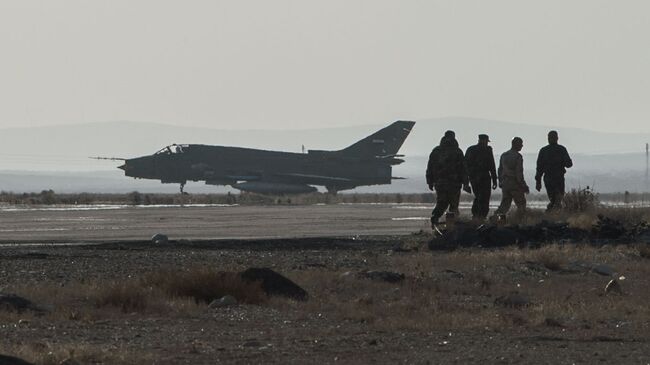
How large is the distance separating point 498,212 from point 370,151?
71243 millimetres

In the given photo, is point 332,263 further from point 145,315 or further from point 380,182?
point 380,182

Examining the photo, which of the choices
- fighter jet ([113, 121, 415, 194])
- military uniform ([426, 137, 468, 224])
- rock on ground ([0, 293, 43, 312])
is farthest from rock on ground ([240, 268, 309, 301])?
fighter jet ([113, 121, 415, 194])

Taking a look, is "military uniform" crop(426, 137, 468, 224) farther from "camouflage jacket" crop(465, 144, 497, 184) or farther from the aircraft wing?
the aircraft wing

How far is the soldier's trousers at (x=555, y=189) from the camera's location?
29.8 metres

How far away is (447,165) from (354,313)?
12.0 m

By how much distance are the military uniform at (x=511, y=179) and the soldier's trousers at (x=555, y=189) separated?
1789mm

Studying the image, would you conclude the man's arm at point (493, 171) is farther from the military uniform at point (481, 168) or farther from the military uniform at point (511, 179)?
the military uniform at point (511, 179)

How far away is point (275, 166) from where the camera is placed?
9481cm

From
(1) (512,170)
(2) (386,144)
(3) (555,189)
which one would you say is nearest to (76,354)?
(1) (512,170)

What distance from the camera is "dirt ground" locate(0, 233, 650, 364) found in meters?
11.5

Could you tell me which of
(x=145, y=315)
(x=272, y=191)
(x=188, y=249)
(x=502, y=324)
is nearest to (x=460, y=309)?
(x=502, y=324)

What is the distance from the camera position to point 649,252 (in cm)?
2188

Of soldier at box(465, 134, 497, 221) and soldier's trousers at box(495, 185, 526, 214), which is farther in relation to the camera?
soldier's trousers at box(495, 185, 526, 214)

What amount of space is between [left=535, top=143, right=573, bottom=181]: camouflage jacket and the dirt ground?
7380 mm
